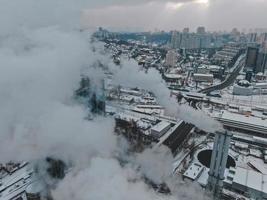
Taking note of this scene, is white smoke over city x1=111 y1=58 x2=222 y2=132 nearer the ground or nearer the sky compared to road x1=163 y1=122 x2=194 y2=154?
nearer the sky

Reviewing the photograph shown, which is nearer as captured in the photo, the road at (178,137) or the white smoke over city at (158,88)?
the white smoke over city at (158,88)

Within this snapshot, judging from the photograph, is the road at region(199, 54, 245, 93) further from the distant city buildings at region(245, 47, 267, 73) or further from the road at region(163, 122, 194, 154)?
the road at region(163, 122, 194, 154)

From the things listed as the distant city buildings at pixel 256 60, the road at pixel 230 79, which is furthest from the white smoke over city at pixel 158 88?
the distant city buildings at pixel 256 60

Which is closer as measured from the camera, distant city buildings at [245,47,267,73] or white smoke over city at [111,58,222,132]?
white smoke over city at [111,58,222,132]

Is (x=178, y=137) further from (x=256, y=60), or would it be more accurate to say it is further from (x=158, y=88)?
Result: (x=256, y=60)

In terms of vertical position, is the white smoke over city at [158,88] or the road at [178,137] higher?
the white smoke over city at [158,88]

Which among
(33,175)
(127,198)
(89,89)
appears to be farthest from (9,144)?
(127,198)

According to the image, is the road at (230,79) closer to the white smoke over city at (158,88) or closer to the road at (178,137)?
the road at (178,137)

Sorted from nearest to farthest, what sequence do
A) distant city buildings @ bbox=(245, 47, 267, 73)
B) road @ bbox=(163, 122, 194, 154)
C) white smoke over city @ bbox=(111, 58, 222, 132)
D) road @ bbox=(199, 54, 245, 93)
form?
white smoke over city @ bbox=(111, 58, 222, 132) < road @ bbox=(163, 122, 194, 154) < road @ bbox=(199, 54, 245, 93) < distant city buildings @ bbox=(245, 47, 267, 73)

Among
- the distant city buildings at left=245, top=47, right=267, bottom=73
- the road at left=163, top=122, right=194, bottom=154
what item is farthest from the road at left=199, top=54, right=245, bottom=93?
the road at left=163, top=122, right=194, bottom=154

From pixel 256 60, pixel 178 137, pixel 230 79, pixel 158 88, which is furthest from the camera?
pixel 256 60

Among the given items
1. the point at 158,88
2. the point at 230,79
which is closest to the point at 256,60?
the point at 230,79

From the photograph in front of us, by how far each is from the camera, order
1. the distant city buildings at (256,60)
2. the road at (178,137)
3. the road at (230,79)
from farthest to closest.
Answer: the distant city buildings at (256,60)
the road at (230,79)
the road at (178,137)
